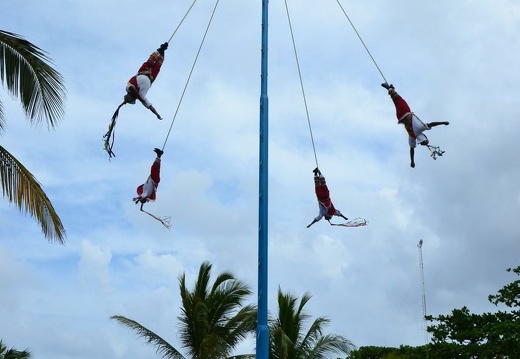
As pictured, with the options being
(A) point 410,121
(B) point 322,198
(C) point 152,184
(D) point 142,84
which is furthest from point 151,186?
(A) point 410,121

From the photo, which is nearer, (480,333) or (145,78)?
(145,78)

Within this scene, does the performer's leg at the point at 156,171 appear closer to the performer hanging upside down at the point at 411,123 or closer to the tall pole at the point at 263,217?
the tall pole at the point at 263,217

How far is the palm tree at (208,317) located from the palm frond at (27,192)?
34.6 feet

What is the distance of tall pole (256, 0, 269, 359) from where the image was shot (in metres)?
10.7

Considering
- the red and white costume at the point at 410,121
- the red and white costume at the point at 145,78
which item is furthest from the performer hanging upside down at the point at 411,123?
the red and white costume at the point at 145,78

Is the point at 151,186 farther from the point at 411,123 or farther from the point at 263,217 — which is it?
the point at 411,123

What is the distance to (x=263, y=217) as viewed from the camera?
11.4 meters

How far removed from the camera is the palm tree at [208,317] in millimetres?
21203

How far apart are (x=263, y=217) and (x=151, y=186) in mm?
2307

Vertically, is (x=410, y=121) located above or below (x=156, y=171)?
above

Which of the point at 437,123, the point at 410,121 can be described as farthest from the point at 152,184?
the point at 437,123

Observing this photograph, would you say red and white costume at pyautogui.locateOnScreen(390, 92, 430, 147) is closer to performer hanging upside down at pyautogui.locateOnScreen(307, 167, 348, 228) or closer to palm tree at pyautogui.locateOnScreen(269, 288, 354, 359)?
performer hanging upside down at pyautogui.locateOnScreen(307, 167, 348, 228)

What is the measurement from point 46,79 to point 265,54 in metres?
3.45

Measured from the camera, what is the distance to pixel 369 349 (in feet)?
79.5
